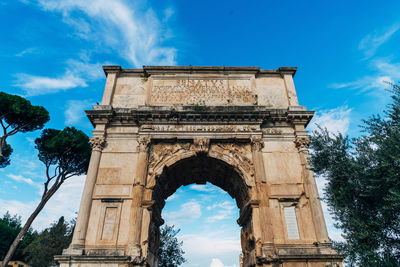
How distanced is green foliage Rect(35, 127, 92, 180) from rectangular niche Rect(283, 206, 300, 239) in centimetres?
1487

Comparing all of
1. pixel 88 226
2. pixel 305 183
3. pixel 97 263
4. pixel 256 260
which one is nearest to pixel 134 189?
pixel 88 226

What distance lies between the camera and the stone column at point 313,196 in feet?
31.9

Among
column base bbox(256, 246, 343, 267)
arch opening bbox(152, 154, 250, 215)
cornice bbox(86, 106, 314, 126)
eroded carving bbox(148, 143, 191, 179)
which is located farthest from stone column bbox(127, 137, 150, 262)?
column base bbox(256, 246, 343, 267)

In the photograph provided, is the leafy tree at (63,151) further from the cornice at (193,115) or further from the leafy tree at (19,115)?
the cornice at (193,115)

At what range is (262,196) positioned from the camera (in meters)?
10.4

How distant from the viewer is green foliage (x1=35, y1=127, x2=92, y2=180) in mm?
18328

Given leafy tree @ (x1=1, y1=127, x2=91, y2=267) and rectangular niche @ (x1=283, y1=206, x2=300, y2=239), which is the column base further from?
leafy tree @ (x1=1, y1=127, x2=91, y2=267)

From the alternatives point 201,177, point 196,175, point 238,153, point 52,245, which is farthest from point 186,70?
point 52,245

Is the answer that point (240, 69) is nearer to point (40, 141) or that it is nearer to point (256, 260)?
point (256, 260)

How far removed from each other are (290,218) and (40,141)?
1816 cm

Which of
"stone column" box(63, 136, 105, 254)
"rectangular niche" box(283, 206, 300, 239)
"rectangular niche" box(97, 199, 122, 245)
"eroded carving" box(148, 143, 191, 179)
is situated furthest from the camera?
"eroded carving" box(148, 143, 191, 179)

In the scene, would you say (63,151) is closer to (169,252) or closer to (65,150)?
(65,150)

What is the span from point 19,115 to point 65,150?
367 centimetres

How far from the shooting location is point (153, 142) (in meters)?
11.8
